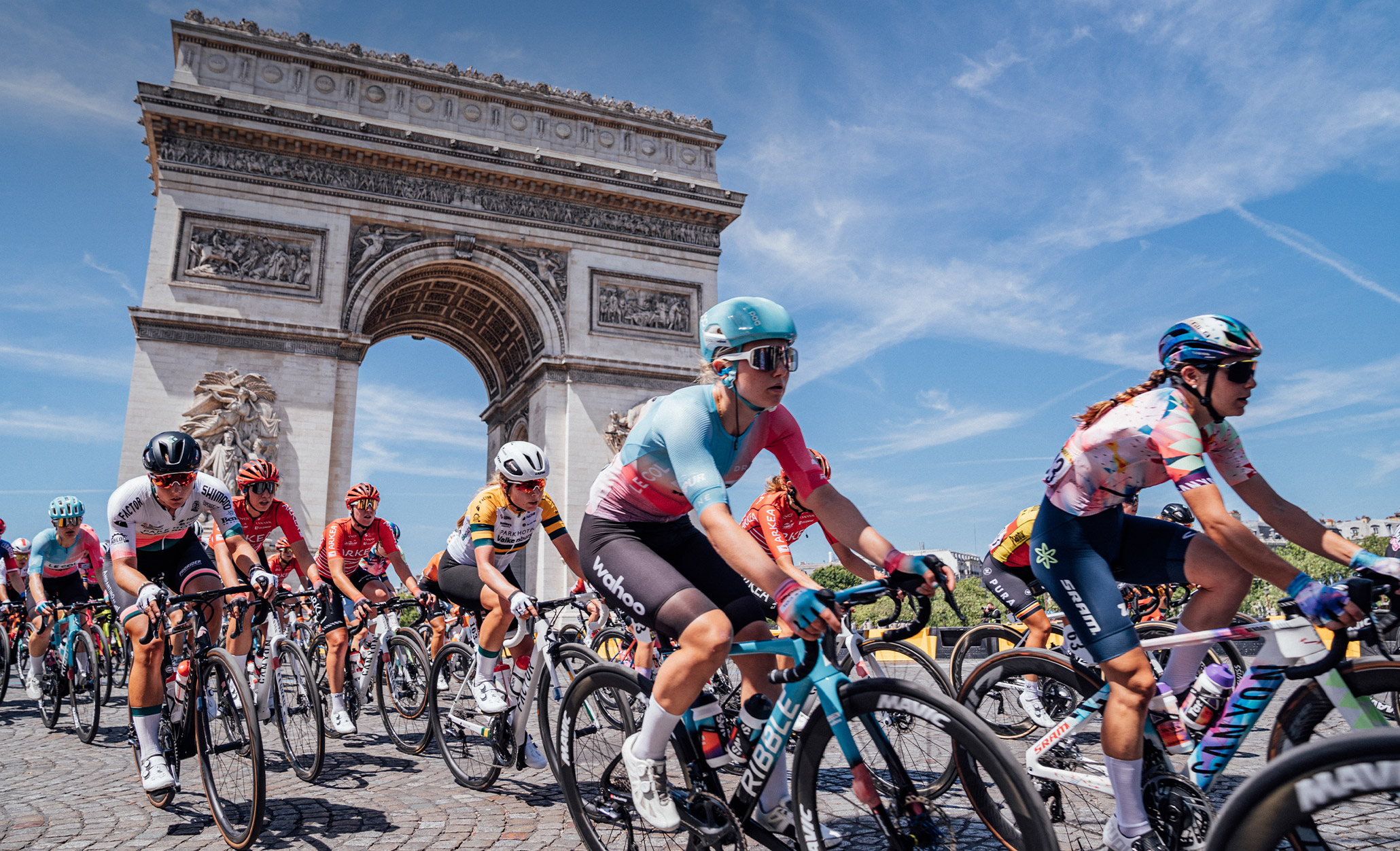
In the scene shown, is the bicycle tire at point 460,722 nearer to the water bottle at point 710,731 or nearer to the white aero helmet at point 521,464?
the white aero helmet at point 521,464

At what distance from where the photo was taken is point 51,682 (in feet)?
25.8

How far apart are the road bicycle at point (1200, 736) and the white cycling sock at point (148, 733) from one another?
4.17 meters

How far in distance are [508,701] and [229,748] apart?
1.34m

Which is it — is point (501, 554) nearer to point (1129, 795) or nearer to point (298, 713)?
point (298, 713)

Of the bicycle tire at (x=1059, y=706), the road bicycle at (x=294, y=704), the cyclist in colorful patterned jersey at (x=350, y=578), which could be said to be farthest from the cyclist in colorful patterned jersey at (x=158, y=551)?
the bicycle tire at (x=1059, y=706)

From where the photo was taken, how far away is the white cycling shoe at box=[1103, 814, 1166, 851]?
107 inches

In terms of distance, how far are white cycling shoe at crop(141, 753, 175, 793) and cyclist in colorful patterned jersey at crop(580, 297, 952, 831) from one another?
2.73 meters

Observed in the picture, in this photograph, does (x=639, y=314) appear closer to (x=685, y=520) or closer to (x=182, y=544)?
(x=182, y=544)

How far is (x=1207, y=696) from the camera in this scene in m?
3.08

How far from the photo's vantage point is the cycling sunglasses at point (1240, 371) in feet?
9.80

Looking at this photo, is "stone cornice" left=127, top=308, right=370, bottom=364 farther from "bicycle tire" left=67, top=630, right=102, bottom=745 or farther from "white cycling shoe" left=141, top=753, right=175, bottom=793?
"white cycling shoe" left=141, top=753, right=175, bottom=793

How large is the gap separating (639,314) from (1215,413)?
21194 millimetres

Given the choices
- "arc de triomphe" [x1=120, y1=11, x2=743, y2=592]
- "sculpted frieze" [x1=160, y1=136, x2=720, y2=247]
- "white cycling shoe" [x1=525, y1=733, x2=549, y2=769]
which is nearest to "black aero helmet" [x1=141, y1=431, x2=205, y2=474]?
"white cycling shoe" [x1=525, y1=733, x2=549, y2=769]

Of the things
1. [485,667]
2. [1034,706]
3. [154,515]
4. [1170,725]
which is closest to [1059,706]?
[1034,706]
